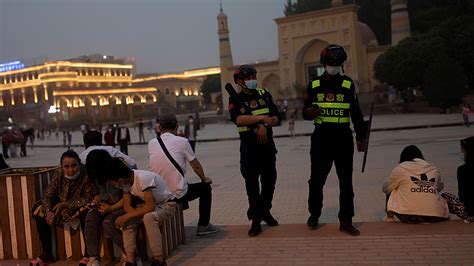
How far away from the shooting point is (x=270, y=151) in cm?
525

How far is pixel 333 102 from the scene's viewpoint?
4996 mm

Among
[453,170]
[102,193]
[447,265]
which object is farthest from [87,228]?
[453,170]

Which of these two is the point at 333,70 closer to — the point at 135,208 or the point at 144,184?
the point at 144,184

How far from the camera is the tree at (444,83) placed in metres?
31.4

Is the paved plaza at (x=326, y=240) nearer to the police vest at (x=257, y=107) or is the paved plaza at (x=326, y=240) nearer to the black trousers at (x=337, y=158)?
the black trousers at (x=337, y=158)

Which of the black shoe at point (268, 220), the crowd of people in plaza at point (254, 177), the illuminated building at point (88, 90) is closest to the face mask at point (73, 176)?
the crowd of people in plaza at point (254, 177)

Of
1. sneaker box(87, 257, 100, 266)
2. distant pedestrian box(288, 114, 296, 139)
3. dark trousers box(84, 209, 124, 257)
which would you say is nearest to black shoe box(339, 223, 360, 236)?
dark trousers box(84, 209, 124, 257)

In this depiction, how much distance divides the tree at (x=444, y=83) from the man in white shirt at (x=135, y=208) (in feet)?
99.4

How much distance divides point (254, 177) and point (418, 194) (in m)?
1.72

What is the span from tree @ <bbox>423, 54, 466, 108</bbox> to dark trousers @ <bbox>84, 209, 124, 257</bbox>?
30.5 metres

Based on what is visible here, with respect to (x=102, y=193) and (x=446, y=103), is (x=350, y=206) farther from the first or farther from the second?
(x=446, y=103)

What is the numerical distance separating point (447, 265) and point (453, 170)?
6.85 m

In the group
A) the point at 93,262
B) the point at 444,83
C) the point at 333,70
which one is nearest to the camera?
the point at 93,262

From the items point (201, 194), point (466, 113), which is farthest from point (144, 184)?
point (466, 113)
